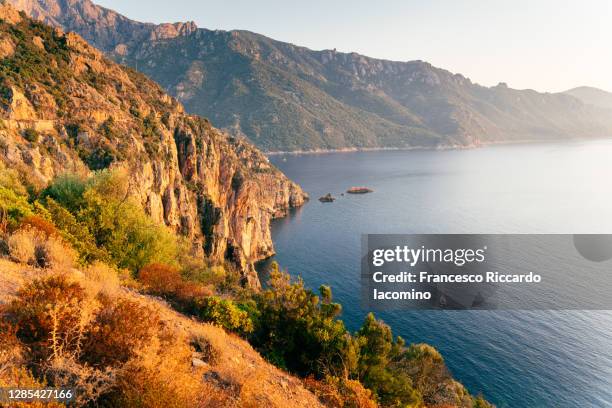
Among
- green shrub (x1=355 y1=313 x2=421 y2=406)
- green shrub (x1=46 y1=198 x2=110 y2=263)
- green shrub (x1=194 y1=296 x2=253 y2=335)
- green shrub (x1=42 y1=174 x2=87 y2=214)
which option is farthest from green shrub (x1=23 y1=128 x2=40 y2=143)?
green shrub (x1=355 y1=313 x2=421 y2=406)

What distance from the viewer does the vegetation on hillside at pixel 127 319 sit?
7.70 m

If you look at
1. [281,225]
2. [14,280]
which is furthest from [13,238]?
[281,225]

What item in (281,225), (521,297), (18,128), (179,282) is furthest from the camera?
(281,225)

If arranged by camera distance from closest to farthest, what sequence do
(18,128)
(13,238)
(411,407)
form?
(13,238), (411,407), (18,128)

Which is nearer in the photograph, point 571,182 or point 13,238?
point 13,238

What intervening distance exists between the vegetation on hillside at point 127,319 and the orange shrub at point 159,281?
7cm

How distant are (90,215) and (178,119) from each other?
65328 millimetres

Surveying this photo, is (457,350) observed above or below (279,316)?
below

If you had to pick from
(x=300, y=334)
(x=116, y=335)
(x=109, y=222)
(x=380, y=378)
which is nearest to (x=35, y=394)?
(x=116, y=335)

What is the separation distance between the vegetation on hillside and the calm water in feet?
59.1

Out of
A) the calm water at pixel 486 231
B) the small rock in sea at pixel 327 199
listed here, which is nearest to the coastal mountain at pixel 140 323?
the calm water at pixel 486 231

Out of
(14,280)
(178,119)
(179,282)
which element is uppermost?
(178,119)

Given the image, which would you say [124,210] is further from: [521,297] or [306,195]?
[306,195]

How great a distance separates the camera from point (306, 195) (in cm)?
15450
